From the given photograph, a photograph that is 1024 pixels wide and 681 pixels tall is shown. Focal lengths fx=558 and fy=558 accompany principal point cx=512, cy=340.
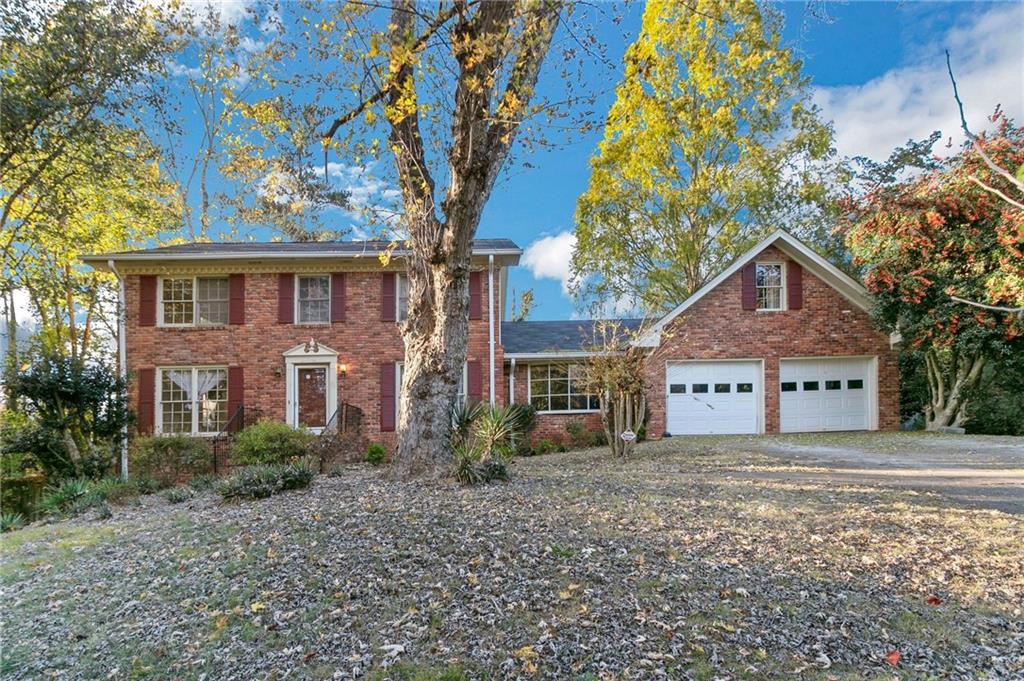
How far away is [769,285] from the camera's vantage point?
14.4 m

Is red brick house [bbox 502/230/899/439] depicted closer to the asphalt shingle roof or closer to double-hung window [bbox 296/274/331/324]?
the asphalt shingle roof

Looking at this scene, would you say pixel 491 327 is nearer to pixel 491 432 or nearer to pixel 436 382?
pixel 491 432

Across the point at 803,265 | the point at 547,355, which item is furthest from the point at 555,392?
the point at 803,265

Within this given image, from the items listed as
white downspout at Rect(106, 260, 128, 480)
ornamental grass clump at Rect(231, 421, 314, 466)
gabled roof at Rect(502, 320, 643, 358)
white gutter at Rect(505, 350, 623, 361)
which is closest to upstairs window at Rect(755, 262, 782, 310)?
gabled roof at Rect(502, 320, 643, 358)

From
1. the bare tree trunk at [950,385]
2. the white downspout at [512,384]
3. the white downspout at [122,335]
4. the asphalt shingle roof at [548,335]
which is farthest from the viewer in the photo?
the asphalt shingle roof at [548,335]

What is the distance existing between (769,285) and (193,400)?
47.8ft

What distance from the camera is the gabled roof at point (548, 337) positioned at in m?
13.9

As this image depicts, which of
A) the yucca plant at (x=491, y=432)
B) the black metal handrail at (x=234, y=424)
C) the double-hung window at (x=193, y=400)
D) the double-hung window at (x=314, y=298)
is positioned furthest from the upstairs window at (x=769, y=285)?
the double-hung window at (x=193, y=400)

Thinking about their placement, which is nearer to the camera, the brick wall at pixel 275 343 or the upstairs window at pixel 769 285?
the brick wall at pixel 275 343

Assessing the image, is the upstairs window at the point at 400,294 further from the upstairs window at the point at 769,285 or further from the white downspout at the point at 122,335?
the upstairs window at the point at 769,285

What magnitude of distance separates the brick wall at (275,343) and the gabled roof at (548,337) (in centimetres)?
115

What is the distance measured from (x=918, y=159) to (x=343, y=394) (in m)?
18.6

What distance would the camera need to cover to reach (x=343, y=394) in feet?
43.6

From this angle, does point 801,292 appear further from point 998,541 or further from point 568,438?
point 998,541
